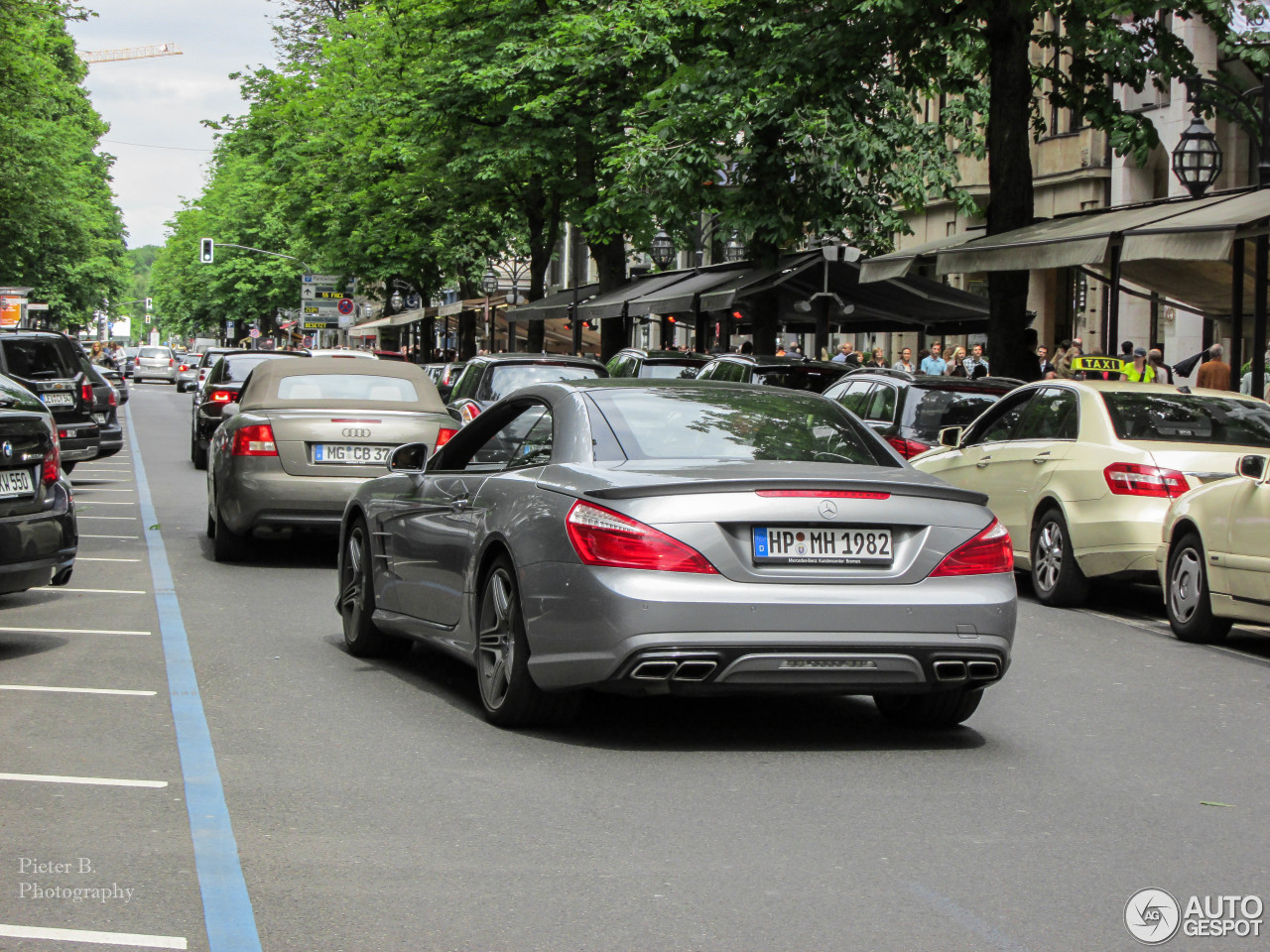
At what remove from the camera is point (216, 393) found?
2616cm

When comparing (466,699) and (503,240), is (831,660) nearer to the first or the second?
(466,699)

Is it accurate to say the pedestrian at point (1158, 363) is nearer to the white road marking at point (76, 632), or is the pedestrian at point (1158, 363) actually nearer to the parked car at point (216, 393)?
the parked car at point (216, 393)

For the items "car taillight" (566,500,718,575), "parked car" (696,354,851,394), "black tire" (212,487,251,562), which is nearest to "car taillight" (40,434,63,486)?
"black tire" (212,487,251,562)

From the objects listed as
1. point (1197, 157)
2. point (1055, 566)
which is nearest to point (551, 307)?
point (1197, 157)

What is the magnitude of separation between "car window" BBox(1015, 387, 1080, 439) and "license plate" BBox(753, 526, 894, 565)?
637 cm

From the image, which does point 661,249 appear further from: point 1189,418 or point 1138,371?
point 1189,418

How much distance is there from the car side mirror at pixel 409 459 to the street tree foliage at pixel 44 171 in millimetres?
33463

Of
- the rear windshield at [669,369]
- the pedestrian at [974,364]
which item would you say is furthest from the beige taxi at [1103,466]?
the pedestrian at [974,364]

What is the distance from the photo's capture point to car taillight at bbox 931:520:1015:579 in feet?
23.2

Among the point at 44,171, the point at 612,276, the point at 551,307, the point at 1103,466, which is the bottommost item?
the point at 1103,466

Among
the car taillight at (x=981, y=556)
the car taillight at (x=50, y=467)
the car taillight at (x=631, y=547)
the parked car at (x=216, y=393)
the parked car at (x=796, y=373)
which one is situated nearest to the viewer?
the car taillight at (x=631, y=547)

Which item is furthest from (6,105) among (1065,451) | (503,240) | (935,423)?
(1065,451)

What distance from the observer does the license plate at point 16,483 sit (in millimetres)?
9570

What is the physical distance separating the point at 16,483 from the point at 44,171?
4108cm
